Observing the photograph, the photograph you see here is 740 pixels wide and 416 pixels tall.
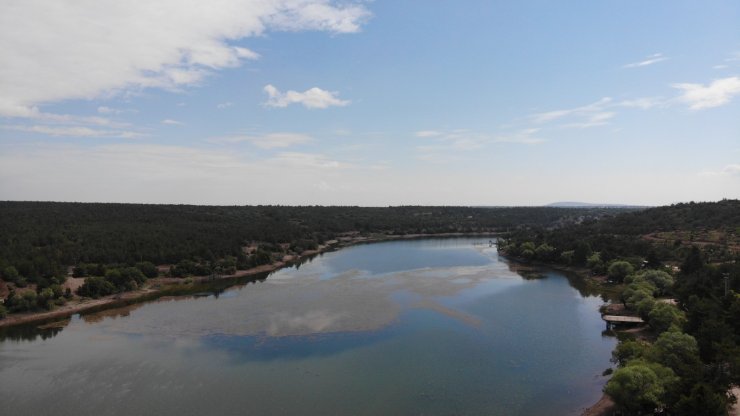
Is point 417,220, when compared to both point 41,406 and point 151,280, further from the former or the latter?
point 41,406

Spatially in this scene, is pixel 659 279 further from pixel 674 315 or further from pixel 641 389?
pixel 641 389

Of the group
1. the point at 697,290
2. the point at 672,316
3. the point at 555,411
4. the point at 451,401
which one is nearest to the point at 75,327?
the point at 451,401

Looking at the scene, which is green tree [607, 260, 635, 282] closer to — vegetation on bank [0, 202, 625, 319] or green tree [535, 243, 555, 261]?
green tree [535, 243, 555, 261]

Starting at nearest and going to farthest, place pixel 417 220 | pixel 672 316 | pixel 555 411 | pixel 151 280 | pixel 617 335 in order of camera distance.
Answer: pixel 555 411 → pixel 672 316 → pixel 617 335 → pixel 151 280 → pixel 417 220

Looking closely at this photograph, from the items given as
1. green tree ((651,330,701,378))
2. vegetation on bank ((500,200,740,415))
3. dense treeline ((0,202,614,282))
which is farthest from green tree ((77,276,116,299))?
green tree ((651,330,701,378))

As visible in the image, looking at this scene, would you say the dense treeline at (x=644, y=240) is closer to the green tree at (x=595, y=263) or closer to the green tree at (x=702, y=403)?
the green tree at (x=595, y=263)

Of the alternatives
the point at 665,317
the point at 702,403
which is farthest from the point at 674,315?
the point at 702,403
